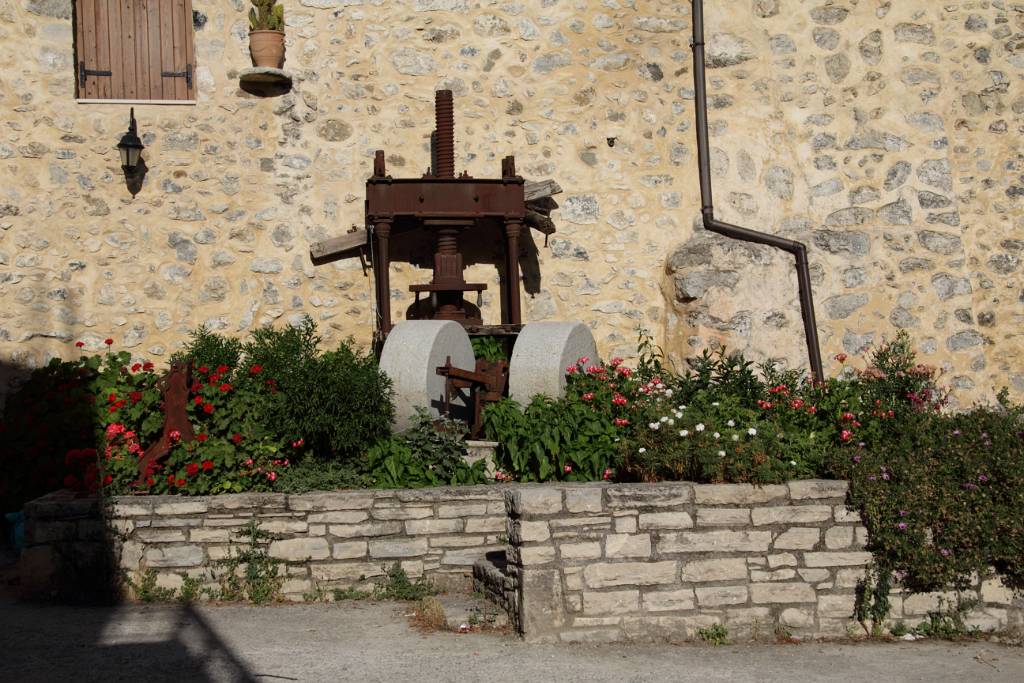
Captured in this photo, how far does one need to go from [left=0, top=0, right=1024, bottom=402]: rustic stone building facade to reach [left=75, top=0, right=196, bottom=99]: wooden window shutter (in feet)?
0.68

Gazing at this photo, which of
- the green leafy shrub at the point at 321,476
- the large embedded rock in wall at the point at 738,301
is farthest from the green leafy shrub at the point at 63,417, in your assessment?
the large embedded rock in wall at the point at 738,301

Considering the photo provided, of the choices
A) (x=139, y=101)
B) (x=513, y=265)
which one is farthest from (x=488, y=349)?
(x=139, y=101)

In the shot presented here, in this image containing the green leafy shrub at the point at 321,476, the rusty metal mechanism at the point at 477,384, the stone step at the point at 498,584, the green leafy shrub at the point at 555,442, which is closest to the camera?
the stone step at the point at 498,584

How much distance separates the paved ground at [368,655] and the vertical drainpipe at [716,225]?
13.6ft

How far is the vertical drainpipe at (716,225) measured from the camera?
393 inches

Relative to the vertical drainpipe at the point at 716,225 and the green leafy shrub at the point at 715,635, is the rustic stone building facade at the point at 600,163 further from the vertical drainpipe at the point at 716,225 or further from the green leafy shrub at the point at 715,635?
the green leafy shrub at the point at 715,635

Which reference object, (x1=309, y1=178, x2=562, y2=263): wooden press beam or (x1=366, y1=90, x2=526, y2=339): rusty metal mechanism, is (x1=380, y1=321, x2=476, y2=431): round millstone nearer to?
(x1=366, y1=90, x2=526, y2=339): rusty metal mechanism

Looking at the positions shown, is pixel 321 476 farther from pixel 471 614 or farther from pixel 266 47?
pixel 266 47

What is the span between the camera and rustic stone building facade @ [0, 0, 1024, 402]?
980 cm

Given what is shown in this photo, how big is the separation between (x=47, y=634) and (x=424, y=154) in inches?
221

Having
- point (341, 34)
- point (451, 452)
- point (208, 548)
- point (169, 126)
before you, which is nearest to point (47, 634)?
point (208, 548)

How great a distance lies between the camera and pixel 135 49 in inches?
397

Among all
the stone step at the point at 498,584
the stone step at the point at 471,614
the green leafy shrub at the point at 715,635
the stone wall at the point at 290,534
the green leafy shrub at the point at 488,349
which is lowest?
the green leafy shrub at the point at 715,635

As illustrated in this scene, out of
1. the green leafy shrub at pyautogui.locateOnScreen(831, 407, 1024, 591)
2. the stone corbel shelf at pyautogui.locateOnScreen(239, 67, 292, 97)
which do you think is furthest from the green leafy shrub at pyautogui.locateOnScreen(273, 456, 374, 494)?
the stone corbel shelf at pyautogui.locateOnScreen(239, 67, 292, 97)
